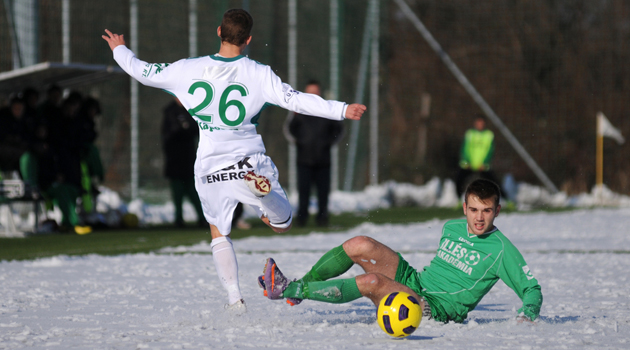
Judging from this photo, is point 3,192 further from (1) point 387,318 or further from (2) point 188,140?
(1) point 387,318

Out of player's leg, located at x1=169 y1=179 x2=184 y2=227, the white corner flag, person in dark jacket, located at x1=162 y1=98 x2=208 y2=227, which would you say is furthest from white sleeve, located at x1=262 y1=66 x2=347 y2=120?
the white corner flag

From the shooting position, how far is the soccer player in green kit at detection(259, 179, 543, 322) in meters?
4.48

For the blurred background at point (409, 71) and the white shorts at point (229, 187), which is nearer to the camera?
the white shorts at point (229, 187)

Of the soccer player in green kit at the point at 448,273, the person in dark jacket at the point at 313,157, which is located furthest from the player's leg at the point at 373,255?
the person in dark jacket at the point at 313,157

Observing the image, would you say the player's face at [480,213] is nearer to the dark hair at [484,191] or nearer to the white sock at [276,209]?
the dark hair at [484,191]

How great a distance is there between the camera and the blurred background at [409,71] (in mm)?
15188

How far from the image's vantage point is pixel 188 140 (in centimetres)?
1268

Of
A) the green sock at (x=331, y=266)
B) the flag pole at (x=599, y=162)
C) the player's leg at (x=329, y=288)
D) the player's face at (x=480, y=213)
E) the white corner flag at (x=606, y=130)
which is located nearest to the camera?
the player's leg at (x=329, y=288)

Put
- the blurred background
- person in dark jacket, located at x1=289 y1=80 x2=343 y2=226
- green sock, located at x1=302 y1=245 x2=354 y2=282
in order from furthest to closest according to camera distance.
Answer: the blurred background → person in dark jacket, located at x1=289 y1=80 x2=343 y2=226 → green sock, located at x1=302 y1=245 x2=354 y2=282

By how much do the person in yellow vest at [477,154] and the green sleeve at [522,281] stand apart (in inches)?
512

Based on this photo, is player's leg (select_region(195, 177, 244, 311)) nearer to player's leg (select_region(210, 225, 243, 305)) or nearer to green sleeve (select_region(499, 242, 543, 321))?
player's leg (select_region(210, 225, 243, 305))

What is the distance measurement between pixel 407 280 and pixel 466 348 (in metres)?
0.81

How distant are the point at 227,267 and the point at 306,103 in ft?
3.52

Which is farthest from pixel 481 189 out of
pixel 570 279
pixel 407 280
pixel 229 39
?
pixel 570 279
